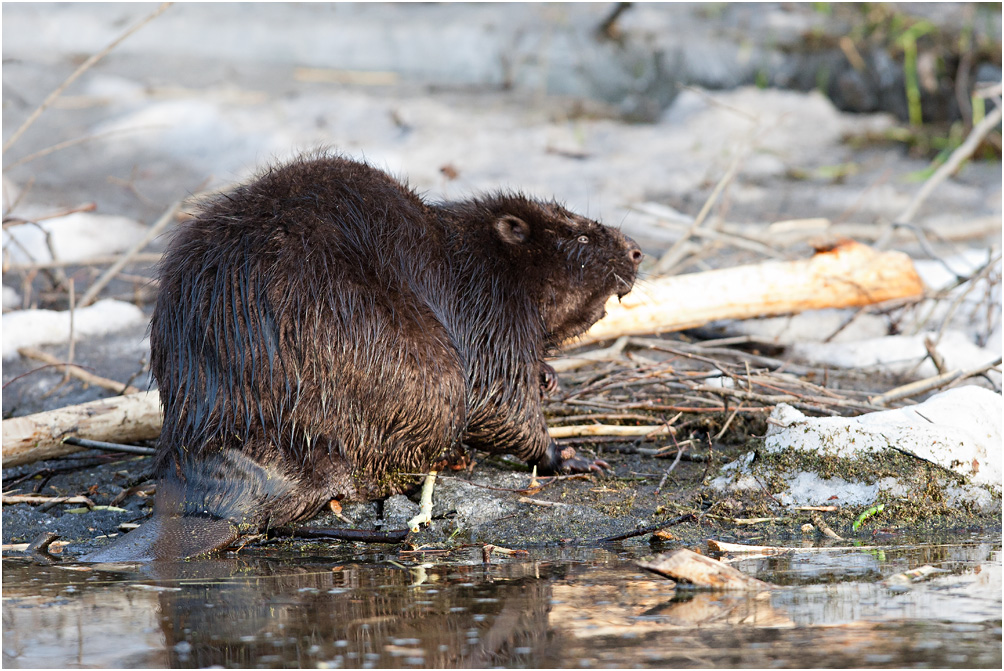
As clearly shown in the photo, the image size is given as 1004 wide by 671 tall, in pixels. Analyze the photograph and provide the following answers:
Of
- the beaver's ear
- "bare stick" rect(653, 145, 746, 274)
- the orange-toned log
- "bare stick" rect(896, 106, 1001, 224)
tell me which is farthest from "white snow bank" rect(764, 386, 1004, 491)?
"bare stick" rect(896, 106, 1001, 224)

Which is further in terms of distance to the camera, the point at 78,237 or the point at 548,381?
the point at 78,237

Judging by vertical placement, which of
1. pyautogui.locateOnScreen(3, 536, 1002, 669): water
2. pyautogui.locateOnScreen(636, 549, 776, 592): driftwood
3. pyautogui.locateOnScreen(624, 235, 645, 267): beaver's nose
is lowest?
pyautogui.locateOnScreen(3, 536, 1002, 669): water

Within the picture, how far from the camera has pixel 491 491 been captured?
10.00 feet

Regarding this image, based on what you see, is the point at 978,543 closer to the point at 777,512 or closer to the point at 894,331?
the point at 777,512

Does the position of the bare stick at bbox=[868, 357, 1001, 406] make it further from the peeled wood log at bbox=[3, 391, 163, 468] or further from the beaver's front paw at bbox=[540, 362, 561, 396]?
the peeled wood log at bbox=[3, 391, 163, 468]

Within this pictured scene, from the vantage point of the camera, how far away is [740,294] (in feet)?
13.1

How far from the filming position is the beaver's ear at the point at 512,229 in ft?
10.6

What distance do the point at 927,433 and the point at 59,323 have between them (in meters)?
3.46

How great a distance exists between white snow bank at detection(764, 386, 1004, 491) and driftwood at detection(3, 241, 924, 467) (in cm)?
51

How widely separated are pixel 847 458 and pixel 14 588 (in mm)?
2261

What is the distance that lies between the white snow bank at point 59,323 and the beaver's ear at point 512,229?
84.3 inches

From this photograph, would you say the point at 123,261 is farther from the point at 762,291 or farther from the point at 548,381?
the point at 762,291

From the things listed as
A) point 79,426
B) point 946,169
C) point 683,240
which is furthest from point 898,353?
point 79,426

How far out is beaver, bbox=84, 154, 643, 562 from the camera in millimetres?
2635
